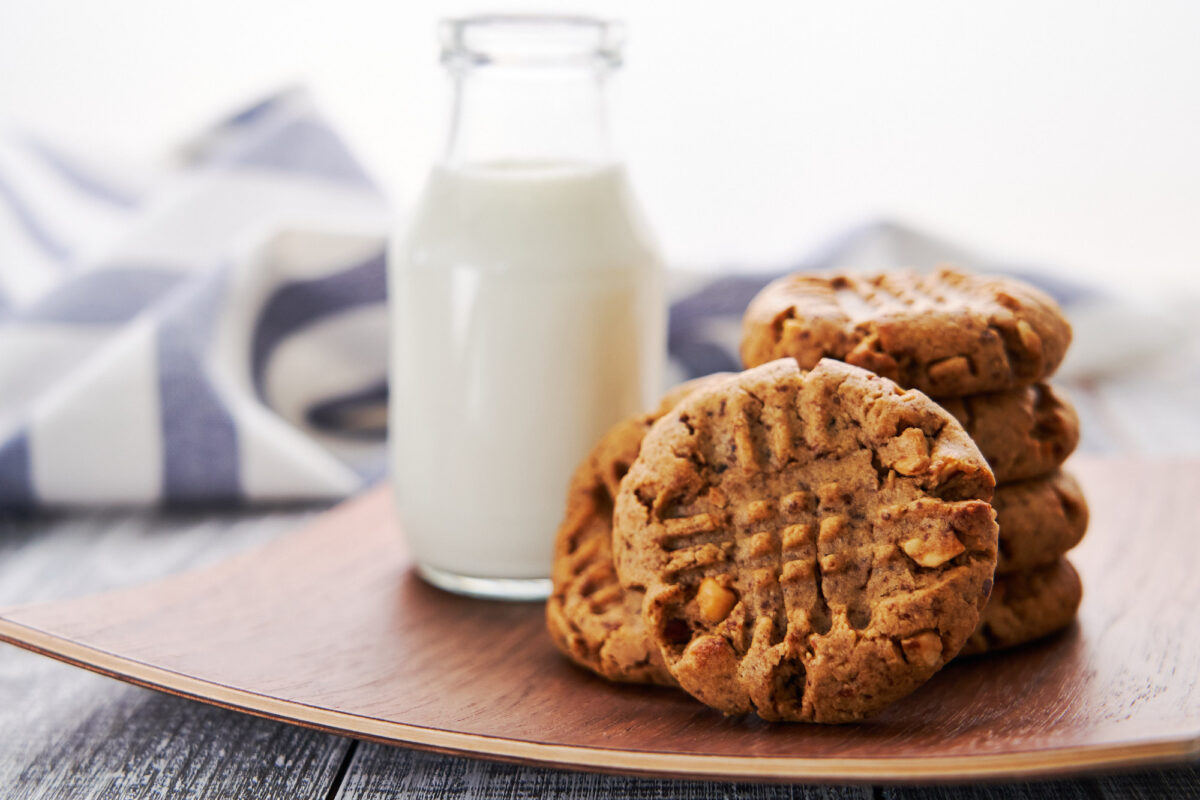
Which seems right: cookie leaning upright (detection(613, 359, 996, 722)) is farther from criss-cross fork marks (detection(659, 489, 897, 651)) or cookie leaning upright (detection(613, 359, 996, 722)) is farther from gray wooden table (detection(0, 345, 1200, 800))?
gray wooden table (detection(0, 345, 1200, 800))

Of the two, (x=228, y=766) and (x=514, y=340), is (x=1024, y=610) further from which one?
(x=228, y=766)

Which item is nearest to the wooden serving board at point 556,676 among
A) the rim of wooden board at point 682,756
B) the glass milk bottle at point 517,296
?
the rim of wooden board at point 682,756

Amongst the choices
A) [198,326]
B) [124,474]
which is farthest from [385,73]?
[124,474]

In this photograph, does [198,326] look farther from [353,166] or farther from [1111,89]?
[1111,89]

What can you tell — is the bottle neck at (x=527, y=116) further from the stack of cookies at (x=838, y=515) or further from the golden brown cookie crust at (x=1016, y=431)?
the golden brown cookie crust at (x=1016, y=431)

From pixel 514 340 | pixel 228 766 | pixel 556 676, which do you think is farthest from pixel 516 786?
pixel 514 340

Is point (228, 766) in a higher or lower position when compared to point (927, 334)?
lower
